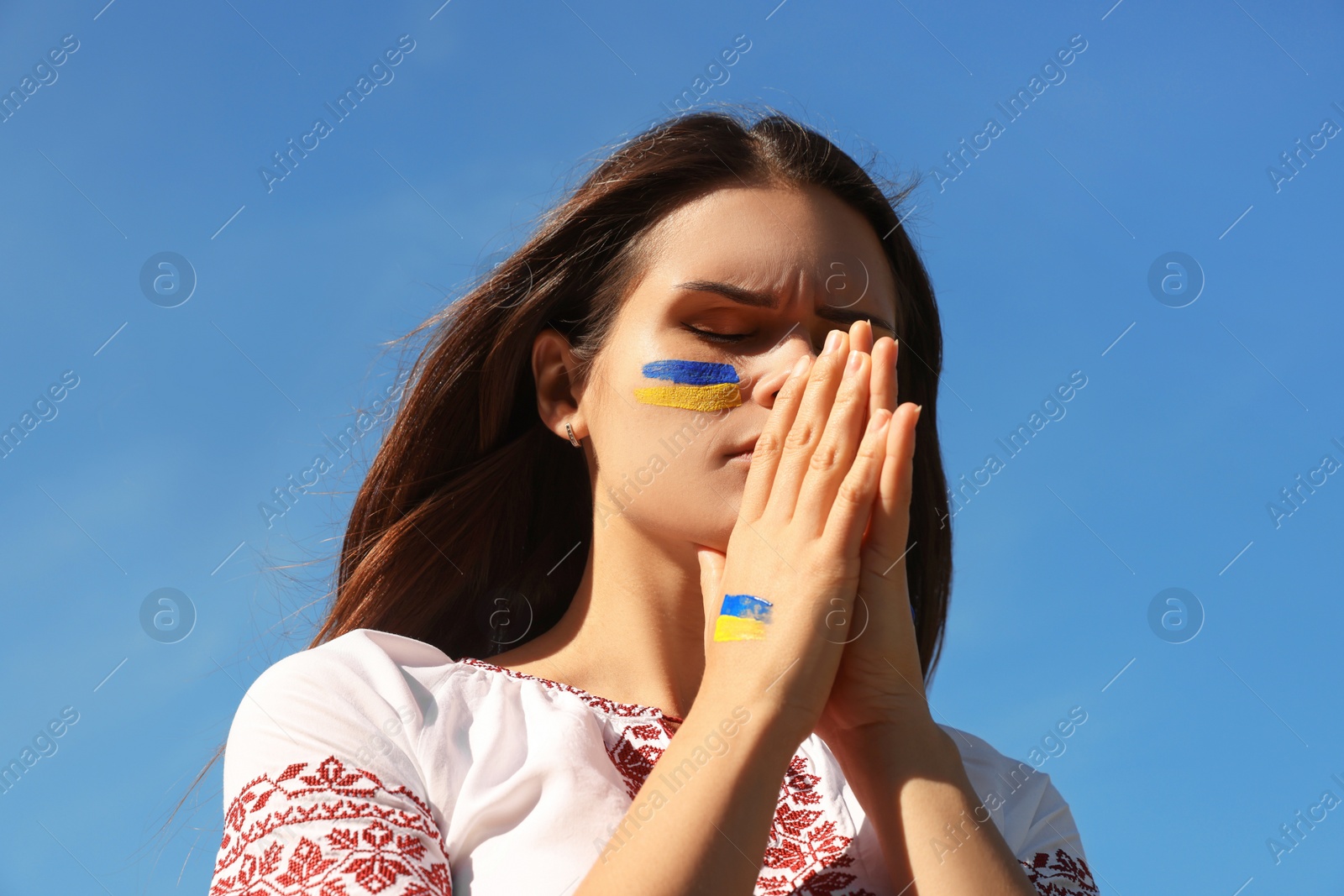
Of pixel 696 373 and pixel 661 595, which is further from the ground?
pixel 696 373

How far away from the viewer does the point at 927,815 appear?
2820 mm

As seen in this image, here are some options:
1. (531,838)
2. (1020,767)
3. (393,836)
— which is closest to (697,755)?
(531,838)

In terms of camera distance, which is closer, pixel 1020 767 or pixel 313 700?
pixel 313 700

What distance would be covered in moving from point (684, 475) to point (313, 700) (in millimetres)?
1197

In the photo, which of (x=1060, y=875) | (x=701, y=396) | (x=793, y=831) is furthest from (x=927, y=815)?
(x=701, y=396)

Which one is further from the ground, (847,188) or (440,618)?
(847,188)

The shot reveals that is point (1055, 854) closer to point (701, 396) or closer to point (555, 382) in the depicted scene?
point (701, 396)

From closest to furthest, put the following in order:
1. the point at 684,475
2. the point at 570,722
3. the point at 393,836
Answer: the point at 393,836, the point at 570,722, the point at 684,475

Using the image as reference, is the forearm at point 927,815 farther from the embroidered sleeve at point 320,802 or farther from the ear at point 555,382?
the ear at point 555,382

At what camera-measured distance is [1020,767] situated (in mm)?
3584

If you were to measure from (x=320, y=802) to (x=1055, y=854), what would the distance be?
6.58 feet

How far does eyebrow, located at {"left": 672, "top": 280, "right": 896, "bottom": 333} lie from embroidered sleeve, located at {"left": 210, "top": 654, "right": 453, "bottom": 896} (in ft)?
4.95

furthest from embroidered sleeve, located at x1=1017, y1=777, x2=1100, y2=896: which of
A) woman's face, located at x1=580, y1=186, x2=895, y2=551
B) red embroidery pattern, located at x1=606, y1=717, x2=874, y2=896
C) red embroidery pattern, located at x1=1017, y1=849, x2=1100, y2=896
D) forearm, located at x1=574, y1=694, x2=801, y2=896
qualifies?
woman's face, located at x1=580, y1=186, x2=895, y2=551

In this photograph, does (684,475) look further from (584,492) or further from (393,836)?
(393,836)
